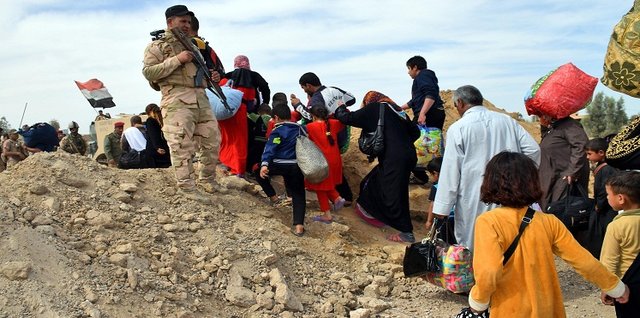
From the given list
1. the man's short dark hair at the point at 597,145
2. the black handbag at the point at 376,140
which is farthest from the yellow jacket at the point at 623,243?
the black handbag at the point at 376,140

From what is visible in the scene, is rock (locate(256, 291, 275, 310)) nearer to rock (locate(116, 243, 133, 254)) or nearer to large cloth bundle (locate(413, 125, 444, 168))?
rock (locate(116, 243, 133, 254))

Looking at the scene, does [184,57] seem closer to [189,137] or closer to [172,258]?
[189,137]

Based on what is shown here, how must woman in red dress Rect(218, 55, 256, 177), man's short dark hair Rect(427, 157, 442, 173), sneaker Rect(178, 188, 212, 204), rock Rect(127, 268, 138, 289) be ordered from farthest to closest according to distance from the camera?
woman in red dress Rect(218, 55, 256, 177) → man's short dark hair Rect(427, 157, 442, 173) → sneaker Rect(178, 188, 212, 204) → rock Rect(127, 268, 138, 289)

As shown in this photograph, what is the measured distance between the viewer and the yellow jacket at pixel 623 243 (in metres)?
3.75

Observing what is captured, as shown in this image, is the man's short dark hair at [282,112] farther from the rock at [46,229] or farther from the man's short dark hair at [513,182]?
the man's short dark hair at [513,182]

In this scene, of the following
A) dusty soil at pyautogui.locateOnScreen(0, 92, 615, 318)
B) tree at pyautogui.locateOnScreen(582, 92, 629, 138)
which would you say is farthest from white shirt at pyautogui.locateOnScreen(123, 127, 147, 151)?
tree at pyautogui.locateOnScreen(582, 92, 629, 138)

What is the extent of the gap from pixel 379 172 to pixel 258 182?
1411mm

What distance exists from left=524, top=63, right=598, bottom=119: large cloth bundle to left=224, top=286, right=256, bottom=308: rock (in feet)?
11.2

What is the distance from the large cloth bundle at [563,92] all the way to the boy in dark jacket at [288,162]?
2406 mm

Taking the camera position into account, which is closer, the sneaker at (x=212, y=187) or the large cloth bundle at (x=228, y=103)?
the sneaker at (x=212, y=187)

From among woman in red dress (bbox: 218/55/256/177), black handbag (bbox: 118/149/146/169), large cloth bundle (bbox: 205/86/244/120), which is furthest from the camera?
black handbag (bbox: 118/149/146/169)

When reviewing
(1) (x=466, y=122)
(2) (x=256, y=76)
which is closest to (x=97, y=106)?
(2) (x=256, y=76)

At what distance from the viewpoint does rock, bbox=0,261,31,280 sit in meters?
4.03

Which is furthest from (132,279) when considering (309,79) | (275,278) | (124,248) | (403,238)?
(309,79)
